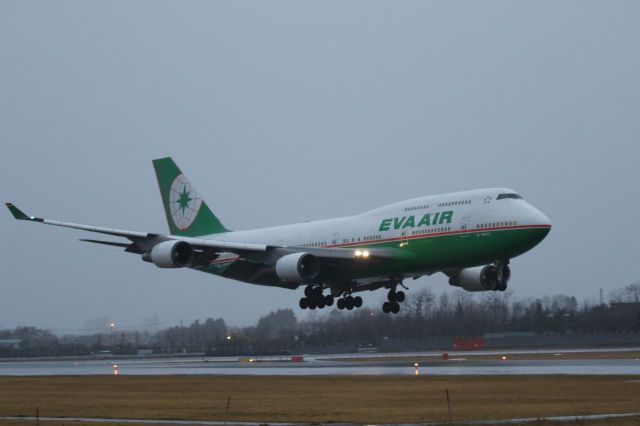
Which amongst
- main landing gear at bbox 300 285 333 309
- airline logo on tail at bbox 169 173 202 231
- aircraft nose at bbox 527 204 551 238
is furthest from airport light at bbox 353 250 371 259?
airline logo on tail at bbox 169 173 202 231

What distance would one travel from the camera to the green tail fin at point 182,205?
73.2 meters

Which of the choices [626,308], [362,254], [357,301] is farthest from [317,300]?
[626,308]

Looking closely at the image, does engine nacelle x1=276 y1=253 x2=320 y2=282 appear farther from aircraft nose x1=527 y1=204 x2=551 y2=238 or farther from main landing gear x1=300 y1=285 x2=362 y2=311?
aircraft nose x1=527 y1=204 x2=551 y2=238

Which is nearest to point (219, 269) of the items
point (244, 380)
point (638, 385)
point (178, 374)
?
point (178, 374)

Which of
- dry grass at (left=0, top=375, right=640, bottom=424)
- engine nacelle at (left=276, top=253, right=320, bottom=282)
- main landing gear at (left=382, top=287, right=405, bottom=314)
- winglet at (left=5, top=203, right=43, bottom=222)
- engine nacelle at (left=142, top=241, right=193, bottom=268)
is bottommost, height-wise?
dry grass at (left=0, top=375, right=640, bottom=424)

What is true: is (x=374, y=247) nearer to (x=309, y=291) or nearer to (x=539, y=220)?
(x=309, y=291)

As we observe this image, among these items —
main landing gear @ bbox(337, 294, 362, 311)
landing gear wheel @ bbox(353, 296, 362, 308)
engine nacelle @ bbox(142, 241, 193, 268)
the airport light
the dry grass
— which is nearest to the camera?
the dry grass

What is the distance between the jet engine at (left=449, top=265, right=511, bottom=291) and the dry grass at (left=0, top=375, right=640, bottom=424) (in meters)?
5.78

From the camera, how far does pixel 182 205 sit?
7438 cm

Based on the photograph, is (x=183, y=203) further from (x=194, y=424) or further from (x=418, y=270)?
(x=194, y=424)

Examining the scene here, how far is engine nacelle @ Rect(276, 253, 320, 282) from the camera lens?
59.1m

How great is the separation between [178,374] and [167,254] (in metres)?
10.00

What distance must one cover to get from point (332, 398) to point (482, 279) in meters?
20.5

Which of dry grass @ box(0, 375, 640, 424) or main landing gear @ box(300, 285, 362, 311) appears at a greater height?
main landing gear @ box(300, 285, 362, 311)
